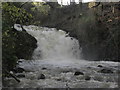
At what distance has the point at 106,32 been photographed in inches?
752

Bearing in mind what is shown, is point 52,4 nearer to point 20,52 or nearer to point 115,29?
point 115,29

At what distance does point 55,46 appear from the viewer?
20078 mm

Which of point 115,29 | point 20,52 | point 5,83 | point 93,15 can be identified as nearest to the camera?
point 5,83

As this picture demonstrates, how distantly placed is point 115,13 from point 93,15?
2.17 metres

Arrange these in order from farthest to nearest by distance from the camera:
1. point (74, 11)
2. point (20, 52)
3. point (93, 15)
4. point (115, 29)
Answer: point (74, 11) < point (93, 15) < point (115, 29) < point (20, 52)

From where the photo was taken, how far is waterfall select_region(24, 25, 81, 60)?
19.1 meters

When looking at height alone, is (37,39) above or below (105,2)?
below

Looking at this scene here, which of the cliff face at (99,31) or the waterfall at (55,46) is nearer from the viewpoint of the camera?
the cliff face at (99,31)

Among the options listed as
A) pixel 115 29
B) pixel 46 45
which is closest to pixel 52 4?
pixel 46 45

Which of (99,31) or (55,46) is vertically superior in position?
(99,31)

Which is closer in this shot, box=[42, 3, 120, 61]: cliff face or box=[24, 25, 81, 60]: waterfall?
box=[42, 3, 120, 61]: cliff face

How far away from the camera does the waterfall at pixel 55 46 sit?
19.1 m

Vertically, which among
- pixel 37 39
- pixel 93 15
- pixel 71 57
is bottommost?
pixel 71 57

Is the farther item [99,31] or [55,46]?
[55,46]
